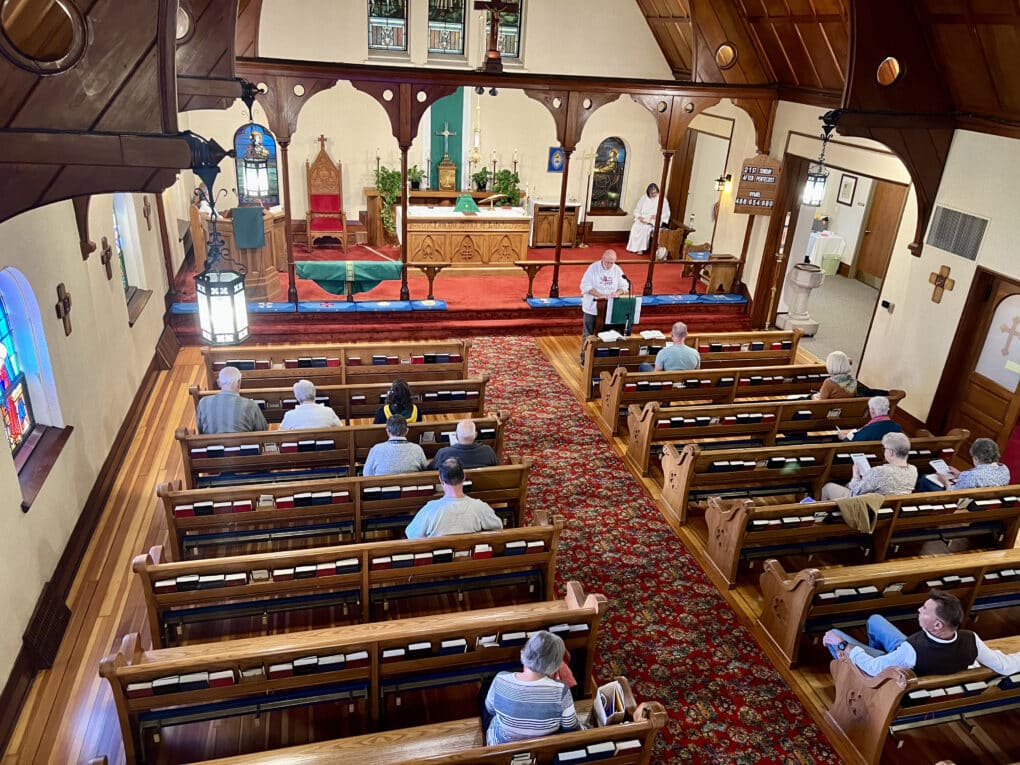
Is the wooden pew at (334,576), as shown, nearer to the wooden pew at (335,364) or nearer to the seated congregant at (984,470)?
the wooden pew at (335,364)

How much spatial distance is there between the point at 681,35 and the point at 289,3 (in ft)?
23.0

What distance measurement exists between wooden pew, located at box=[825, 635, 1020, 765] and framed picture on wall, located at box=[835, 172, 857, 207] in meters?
12.4

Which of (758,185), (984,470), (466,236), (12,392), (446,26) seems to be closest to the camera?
(12,392)

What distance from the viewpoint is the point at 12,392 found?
513 centimetres

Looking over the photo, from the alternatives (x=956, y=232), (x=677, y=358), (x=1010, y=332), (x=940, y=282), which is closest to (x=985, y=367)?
(x=1010, y=332)

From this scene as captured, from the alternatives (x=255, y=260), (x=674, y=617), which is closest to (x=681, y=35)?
(x=255, y=260)

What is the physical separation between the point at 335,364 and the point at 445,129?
28.5ft

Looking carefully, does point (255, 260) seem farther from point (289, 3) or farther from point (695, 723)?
point (695, 723)

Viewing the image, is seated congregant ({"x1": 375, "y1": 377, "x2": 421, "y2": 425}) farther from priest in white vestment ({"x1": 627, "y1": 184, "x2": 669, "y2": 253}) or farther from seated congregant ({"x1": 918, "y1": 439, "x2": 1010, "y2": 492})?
priest in white vestment ({"x1": 627, "y1": 184, "x2": 669, "y2": 253})

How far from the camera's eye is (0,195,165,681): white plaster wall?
450 centimetres

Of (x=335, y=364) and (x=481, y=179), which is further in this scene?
(x=481, y=179)

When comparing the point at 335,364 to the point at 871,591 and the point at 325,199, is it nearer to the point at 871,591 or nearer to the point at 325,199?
the point at 871,591

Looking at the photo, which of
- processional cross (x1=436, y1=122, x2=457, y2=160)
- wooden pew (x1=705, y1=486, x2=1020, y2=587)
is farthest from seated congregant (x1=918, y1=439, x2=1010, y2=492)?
processional cross (x1=436, y1=122, x2=457, y2=160)

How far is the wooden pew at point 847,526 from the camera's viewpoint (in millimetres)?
5320
